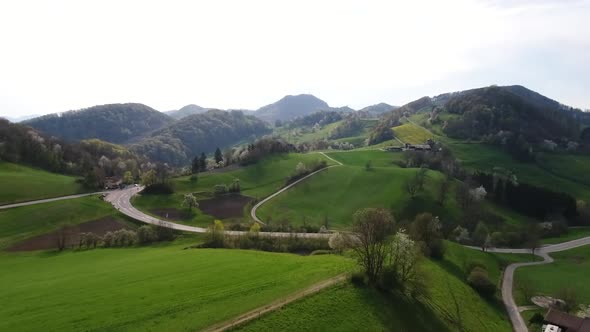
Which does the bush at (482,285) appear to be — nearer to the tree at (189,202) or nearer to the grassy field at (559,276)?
the grassy field at (559,276)

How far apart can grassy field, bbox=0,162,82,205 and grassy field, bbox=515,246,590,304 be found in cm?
12819

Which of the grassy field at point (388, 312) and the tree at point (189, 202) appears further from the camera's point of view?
the tree at point (189, 202)

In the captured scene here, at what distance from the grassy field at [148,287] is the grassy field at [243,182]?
1650 inches

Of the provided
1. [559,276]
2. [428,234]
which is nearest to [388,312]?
[428,234]

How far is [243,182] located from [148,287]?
99711 millimetres

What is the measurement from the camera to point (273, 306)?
4341 cm

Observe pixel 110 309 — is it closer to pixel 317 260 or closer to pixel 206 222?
pixel 317 260

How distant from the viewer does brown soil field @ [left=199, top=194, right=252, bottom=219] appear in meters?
116

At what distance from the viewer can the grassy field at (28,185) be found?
11269 cm

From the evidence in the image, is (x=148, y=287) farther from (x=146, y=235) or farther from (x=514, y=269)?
(x=514, y=269)

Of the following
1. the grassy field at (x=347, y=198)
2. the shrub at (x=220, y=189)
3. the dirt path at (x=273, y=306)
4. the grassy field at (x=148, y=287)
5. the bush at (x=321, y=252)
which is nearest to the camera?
the dirt path at (x=273, y=306)

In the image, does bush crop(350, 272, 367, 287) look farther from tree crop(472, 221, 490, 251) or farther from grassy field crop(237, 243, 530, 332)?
tree crop(472, 221, 490, 251)

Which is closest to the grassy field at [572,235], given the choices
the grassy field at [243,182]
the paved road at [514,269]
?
the paved road at [514,269]

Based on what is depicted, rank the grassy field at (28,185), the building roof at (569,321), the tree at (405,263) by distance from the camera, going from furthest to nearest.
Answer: the grassy field at (28,185) → the tree at (405,263) → the building roof at (569,321)
